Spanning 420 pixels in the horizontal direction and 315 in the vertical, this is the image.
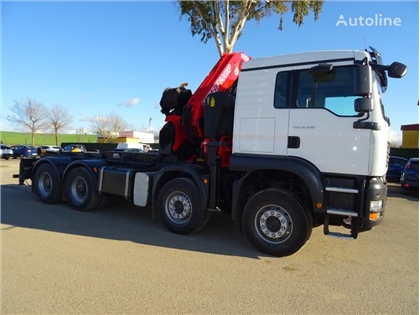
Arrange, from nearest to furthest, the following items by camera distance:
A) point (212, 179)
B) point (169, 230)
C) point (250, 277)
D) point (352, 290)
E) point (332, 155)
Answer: point (352, 290), point (250, 277), point (332, 155), point (212, 179), point (169, 230)

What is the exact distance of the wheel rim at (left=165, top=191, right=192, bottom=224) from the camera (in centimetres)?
610

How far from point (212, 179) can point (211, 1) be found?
1462cm

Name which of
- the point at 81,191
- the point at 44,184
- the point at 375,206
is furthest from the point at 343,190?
the point at 44,184

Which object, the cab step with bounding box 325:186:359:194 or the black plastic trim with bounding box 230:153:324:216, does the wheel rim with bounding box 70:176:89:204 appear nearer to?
the black plastic trim with bounding box 230:153:324:216

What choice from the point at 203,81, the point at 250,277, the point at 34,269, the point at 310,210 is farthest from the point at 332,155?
the point at 34,269

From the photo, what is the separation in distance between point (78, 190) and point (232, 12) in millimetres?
14069

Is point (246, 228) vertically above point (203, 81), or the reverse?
point (203, 81)

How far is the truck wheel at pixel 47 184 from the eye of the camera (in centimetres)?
844

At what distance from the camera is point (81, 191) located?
316 inches

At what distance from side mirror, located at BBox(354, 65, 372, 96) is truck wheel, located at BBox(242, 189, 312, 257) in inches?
70.9

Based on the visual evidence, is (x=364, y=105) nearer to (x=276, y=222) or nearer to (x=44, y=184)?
(x=276, y=222)

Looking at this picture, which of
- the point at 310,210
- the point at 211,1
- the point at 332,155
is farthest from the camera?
the point at 211,1

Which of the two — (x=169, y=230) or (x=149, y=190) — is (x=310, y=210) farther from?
(x=149, y=190)

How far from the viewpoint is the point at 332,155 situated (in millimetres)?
4801
